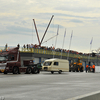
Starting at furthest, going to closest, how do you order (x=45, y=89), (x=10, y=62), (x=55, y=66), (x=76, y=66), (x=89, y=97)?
1. (x=76, y=66)
2. (x=55, y=66)
3. (x=10, y=62)
4. (x=45, y=89)
5. (x=89, y=97)

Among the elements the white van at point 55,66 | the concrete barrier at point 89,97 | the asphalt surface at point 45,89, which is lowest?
the asphalt surface at point 45,89

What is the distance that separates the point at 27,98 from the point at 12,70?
1019 inches

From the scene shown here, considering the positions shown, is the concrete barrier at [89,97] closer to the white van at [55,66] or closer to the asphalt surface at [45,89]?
the asphalt surface at [45,89]

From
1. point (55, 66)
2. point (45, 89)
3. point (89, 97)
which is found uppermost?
point (55, 66)

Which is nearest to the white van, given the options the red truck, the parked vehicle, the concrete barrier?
the red truck

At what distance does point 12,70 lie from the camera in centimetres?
3516

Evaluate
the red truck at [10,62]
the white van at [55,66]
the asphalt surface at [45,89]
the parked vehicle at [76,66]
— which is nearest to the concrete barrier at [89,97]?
the asphalt surface at [45,89]

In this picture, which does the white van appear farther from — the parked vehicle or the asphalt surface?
the asphalt surface

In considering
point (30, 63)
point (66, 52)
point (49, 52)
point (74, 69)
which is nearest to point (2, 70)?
point (30, 63)

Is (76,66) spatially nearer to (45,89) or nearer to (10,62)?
(10,62)

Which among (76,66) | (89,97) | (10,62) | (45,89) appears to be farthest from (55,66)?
(89,97)

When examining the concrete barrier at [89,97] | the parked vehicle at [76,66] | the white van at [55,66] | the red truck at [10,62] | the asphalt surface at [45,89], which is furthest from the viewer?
the parked vehicle at [76,66]

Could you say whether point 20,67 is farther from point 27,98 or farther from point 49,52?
point 49,52

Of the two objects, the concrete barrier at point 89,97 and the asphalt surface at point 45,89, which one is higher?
the concrete barrier at point 89,97
